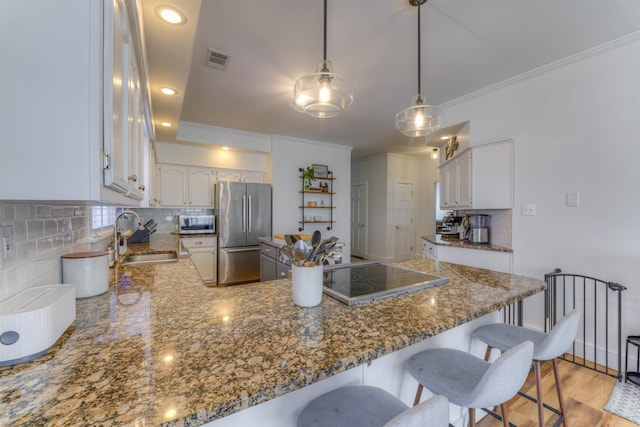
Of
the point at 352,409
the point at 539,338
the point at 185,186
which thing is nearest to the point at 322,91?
the point at 352,409

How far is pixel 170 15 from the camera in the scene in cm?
155

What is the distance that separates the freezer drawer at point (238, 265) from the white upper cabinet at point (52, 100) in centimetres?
383

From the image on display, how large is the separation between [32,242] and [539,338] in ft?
7.59

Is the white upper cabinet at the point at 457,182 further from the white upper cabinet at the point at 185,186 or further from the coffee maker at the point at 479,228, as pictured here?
the white upper cabinet at the point at 185,186

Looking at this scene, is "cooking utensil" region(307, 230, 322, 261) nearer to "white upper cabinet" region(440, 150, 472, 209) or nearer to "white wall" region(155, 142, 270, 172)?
"white upper cabinet" region(440, 150, 472, 209)

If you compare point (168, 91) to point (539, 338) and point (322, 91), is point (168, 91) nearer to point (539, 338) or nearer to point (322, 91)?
point (322, 91)

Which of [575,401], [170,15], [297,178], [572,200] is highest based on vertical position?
[170,15]

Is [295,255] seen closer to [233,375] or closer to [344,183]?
[233,375]

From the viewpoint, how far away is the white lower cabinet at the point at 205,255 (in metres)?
4.38

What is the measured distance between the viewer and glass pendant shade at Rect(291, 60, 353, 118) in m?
1.60

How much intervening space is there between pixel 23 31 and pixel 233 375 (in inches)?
40.2

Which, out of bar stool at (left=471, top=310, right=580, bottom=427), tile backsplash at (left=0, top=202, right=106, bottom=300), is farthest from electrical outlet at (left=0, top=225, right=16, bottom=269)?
bar stool at (left=471, top=310, right=580, bottom=427)

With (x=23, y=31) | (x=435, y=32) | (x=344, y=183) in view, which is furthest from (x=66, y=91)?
(x=344, y=183)

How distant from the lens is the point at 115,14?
91 centimetres
